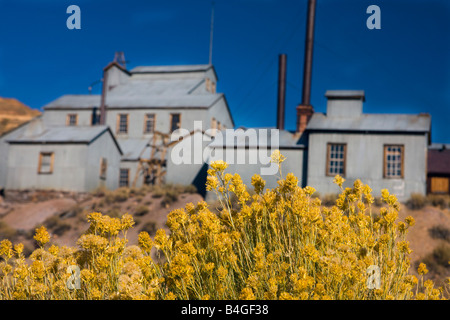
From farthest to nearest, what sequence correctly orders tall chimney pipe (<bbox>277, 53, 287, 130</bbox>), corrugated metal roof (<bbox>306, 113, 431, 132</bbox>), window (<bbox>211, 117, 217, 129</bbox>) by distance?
window (<bbox>211, 117, 217, 129</bbox>) → tall chimney pipe (<bbox>277, 53, 287, 130</bbox>) → corrugated metal roof (<bbox>306, 113, 431, 132</bbox>)

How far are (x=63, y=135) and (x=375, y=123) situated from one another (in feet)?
63.0

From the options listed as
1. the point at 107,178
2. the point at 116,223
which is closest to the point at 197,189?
the point at 107,178

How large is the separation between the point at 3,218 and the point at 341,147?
18737mm

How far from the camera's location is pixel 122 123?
36.1 metres

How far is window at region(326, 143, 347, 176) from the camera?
23.5 metres

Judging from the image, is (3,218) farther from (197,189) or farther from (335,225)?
(335,225)

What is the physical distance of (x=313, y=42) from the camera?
29.8 metres

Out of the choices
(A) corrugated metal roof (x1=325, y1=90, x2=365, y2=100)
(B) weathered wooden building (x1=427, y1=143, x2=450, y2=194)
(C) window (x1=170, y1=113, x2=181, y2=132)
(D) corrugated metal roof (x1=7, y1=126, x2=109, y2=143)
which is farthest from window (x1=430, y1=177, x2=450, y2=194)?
(D) corrugated metal roof (x1=7, y1=126, x2=109, y2=143)

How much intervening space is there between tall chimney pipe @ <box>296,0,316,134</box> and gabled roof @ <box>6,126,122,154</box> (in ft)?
42.5

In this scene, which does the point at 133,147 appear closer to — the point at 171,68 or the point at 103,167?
the point at 103,167

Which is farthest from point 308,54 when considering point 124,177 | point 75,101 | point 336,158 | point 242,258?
point 242,258

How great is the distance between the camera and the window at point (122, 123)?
36.0 meters

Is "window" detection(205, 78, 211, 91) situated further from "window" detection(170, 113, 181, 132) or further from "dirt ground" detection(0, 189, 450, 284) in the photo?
"dirt ground" detection(0, 189, 450, 284)

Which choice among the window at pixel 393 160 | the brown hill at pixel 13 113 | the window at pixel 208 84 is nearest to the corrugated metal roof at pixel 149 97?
the window at pixel 208 84
